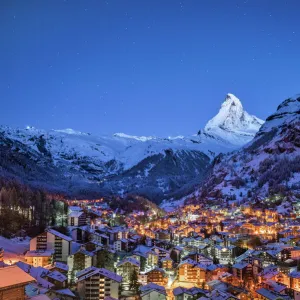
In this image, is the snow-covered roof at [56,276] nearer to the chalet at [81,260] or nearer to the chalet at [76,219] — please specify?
the chalet at [81,260]

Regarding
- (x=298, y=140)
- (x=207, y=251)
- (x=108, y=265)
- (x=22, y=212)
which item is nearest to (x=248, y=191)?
(x=298, y=140)

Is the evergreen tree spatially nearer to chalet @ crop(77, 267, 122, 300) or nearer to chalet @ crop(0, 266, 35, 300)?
chalet @ crop(77, 267, 122, 300)

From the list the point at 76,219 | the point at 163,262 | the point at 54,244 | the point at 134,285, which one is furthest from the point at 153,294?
the point at 76,219

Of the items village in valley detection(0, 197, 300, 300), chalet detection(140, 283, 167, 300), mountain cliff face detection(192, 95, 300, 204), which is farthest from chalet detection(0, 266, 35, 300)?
mountain cliff face detection(192, 95, 300, 204)

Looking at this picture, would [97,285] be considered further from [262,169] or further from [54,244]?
[262,169]

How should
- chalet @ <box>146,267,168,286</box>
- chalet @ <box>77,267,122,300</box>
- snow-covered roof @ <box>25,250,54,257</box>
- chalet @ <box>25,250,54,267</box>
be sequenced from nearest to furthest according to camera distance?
chalet @ <box>77,267,122,300</box> → chalet @ <box>146,267,168,286</box> → chalet @ <box>25,250,54,267</box> → snow-covered roof @ <box>25,250,54,257</box>

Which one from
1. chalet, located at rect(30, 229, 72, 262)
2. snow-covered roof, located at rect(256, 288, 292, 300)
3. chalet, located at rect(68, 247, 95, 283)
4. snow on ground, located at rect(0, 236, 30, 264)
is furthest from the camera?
chalet, located at rect(30, 229, 72, 262)
